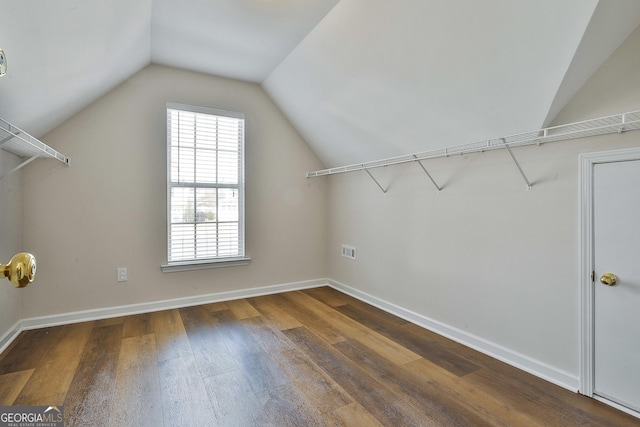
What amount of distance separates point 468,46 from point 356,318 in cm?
250

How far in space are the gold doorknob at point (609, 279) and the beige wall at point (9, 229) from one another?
411 centimetres

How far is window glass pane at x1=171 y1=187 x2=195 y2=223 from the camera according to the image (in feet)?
11.5

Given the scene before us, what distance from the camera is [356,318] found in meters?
3.23

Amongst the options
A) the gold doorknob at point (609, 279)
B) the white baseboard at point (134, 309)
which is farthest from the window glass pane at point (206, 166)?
the gold doorknob at point (609, 279)

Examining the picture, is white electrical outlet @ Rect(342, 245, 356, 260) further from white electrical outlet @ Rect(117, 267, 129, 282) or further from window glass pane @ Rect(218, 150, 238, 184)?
white electrical outlet @ Rect(117, 267, 129, 282)

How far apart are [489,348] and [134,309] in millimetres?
3329

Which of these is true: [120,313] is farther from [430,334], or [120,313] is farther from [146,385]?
[430,334]

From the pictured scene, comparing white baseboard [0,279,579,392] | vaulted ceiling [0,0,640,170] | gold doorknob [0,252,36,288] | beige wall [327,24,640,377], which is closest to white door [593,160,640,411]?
beige wall [327,24,640,377]

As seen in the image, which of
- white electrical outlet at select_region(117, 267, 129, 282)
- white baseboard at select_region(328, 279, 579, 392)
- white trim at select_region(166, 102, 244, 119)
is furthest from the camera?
white trim at select_region(166, 102, 244, 119)

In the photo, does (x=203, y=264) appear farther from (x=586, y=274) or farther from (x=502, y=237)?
(x=586, y=274)

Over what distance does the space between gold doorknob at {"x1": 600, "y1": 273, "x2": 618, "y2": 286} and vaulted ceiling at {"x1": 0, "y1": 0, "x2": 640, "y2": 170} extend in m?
0.98

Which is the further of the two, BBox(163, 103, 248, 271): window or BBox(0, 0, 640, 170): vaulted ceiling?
BBox(163, 103, 248, 271): window

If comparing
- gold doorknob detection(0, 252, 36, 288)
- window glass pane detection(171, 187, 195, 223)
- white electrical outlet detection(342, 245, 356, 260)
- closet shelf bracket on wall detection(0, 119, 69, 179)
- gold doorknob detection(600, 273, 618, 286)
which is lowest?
white electrical outlet detection(342, 245, 356, 260)

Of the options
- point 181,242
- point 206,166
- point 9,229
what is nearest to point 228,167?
point 206,166
